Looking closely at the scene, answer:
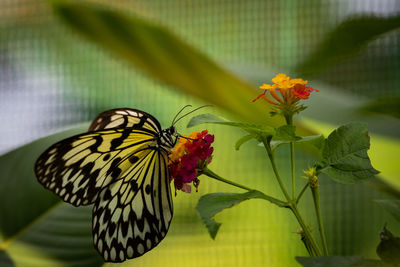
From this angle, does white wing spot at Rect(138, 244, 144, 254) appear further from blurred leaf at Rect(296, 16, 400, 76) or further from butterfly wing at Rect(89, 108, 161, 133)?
blurred leaf at Rect(296, 16, 400, 76)

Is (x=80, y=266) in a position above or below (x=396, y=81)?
below

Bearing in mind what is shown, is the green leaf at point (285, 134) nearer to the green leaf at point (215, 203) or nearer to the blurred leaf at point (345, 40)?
the green leaf at point (215, 203)

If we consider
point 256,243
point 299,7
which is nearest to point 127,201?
point 256,243

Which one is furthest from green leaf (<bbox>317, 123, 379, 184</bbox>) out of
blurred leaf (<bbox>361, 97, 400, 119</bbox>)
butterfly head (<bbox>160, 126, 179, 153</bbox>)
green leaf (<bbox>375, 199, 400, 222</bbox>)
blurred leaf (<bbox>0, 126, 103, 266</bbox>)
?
blurred leaf (<bbox>0, 126, 103, 266</bbox>)

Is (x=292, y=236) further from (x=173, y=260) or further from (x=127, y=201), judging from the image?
(x=127, y=201)

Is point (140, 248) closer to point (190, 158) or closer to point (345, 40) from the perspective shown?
point (190, 158)

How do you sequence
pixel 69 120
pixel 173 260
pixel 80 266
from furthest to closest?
pixel 69 120
pixel 173 260
pixel 80 266

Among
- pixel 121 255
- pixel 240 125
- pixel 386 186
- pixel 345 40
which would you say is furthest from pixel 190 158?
pixel 345 40

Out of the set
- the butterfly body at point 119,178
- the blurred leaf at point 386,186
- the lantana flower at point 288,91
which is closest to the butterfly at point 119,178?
the butterfly body at point 119,178
